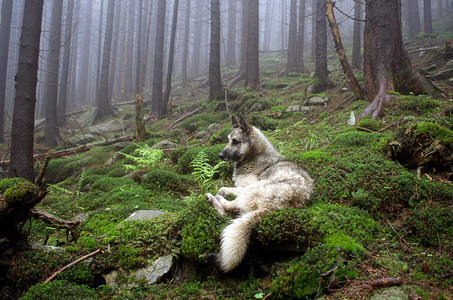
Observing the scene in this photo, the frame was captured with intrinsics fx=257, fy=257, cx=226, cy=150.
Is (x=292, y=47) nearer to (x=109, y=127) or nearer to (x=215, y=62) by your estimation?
(x=215, y=62)

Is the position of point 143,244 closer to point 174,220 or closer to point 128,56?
point 174,220

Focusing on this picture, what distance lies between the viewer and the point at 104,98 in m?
24.6

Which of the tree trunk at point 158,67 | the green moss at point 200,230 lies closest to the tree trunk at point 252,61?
the tree trunk at point 158,67

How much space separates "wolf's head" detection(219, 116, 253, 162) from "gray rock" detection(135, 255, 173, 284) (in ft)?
8.54

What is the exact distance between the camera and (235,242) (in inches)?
131

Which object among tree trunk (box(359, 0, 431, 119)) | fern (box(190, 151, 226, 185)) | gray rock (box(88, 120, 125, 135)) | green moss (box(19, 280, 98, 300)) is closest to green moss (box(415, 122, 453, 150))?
tree trunk (box(359, 0, 431, 119))

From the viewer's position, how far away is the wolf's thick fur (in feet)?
11.0

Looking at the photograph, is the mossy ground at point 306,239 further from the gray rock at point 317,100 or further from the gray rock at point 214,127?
the gray rock at point 214,127

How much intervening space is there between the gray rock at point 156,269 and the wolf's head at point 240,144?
260 centimetres

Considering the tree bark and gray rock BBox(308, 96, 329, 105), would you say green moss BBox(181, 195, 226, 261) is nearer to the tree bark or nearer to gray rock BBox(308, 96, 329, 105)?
the tree bark

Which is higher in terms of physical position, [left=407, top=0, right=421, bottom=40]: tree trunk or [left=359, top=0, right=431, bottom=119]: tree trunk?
[left=407, top=0, right=421, bottom=40]: tree trunk

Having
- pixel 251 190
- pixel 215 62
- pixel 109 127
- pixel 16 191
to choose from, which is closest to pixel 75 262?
pixel 16 191

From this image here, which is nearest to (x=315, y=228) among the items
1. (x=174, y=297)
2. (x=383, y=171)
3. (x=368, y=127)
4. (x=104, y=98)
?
(x=174, y=297)

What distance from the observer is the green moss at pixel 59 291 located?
294cm
